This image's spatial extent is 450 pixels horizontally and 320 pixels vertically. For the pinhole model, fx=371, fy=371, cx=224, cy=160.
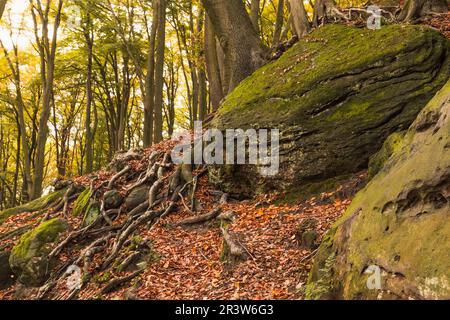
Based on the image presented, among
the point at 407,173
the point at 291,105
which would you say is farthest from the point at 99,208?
the point at 407,173

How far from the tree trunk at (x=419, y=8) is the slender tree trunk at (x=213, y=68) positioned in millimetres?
6000

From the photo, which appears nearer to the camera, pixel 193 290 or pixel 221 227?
pixel 193 290

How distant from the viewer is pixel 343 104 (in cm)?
740

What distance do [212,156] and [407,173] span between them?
16.4 ft

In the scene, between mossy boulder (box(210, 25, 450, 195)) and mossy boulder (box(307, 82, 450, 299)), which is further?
mossy boulder (box(210, 25, 450, 195))

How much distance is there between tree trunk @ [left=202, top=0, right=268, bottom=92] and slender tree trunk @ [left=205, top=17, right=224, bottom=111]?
7.69 ft

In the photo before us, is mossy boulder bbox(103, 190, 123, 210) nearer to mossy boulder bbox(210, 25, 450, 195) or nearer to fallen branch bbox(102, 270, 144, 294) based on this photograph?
mossy boulder bbox(210, 25, 450, 195)

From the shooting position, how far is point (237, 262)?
19.1 ft

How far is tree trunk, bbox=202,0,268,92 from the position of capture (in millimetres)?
10508

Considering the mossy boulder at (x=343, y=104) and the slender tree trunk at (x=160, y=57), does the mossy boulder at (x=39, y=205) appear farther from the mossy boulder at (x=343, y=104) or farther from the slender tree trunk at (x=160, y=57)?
the mossy boulder at (x=343, y=104)

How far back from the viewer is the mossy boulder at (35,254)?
7672 mm

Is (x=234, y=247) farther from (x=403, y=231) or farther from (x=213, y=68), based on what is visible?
(x=213, y=68)

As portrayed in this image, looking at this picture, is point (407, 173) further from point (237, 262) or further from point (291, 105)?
point (291, 105)

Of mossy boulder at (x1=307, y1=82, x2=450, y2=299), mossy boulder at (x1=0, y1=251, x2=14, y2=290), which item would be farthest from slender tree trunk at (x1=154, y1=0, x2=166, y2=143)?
mossy boulder at (x1=307, y1=82, x2=450, y2=299)
